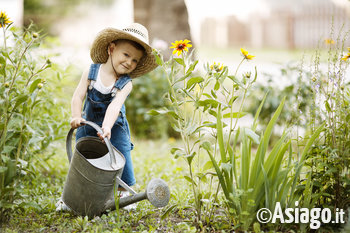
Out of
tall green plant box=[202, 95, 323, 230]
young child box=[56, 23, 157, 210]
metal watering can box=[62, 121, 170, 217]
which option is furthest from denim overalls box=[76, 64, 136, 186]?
tall green plant box=[202, 95, 323, 230]

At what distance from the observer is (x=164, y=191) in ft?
7.39

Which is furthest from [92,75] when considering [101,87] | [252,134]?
[252,134]

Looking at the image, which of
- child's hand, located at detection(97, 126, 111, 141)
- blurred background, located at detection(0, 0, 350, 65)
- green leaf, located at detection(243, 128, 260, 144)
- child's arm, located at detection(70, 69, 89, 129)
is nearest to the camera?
green leaf, located at detection(243, 128, 260, 144)

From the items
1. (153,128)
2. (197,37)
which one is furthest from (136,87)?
(197,37)

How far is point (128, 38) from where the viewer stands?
8.56 ft

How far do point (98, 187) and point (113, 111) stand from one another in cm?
48

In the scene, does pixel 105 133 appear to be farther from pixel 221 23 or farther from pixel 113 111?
pixel 221 23

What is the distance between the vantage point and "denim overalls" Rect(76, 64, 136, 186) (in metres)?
2.68

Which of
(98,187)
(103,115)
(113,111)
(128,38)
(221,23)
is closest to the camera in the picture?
(98,187)

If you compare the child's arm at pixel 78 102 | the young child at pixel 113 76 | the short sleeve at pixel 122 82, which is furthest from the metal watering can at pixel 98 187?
the short sleeve at pixel 122 82

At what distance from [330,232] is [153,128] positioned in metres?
3.43

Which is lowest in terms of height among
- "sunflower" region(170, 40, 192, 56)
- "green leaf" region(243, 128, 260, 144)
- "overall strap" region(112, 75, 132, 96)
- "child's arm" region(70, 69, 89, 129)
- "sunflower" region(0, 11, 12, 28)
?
"green leaf" region(243, 128, 260, 144)

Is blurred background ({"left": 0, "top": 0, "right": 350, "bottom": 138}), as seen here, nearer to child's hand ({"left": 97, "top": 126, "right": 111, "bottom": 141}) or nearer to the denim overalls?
the denim overalls

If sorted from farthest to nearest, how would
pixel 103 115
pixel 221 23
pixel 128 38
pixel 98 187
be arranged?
1. pixel 221 23
2. pixel 103 115
3. pixel 128 38
4. pixel 98 187
